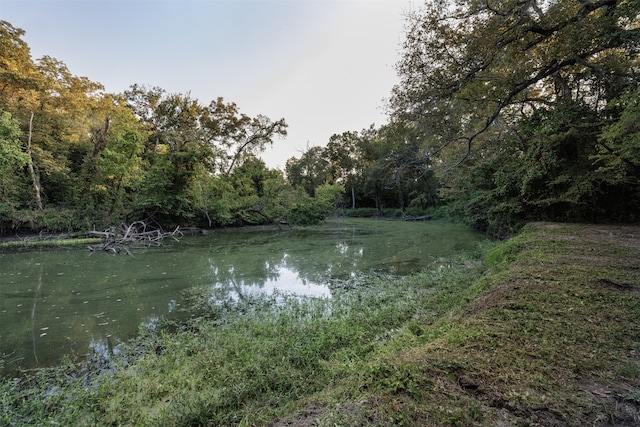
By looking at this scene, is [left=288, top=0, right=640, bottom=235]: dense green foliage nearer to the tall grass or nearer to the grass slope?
the grass slope

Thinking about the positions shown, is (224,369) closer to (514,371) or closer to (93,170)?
(514,371)

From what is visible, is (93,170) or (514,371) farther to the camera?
(93,170)

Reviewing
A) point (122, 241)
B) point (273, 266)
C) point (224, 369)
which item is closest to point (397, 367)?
point (224, 369)

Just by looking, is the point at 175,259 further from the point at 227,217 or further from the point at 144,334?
the point at 227,217

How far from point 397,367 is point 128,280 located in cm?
773

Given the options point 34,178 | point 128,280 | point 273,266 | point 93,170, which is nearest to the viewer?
point 128,280

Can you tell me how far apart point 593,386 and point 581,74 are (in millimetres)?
10211

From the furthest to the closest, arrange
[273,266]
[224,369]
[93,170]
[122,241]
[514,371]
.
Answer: [93,170]
[122,241]
[273,266]
[224,369]
[514,371]

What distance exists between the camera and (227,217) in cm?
→ 2050

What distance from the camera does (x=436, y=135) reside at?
35.1 feet

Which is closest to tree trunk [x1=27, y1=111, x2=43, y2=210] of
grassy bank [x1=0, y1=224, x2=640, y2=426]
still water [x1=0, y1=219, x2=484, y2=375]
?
still water [x1=0, y1=219, x2=484, y2=375]

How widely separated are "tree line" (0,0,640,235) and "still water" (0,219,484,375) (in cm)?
374

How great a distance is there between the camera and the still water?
4.22m

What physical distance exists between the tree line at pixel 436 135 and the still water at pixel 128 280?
3741 mm
